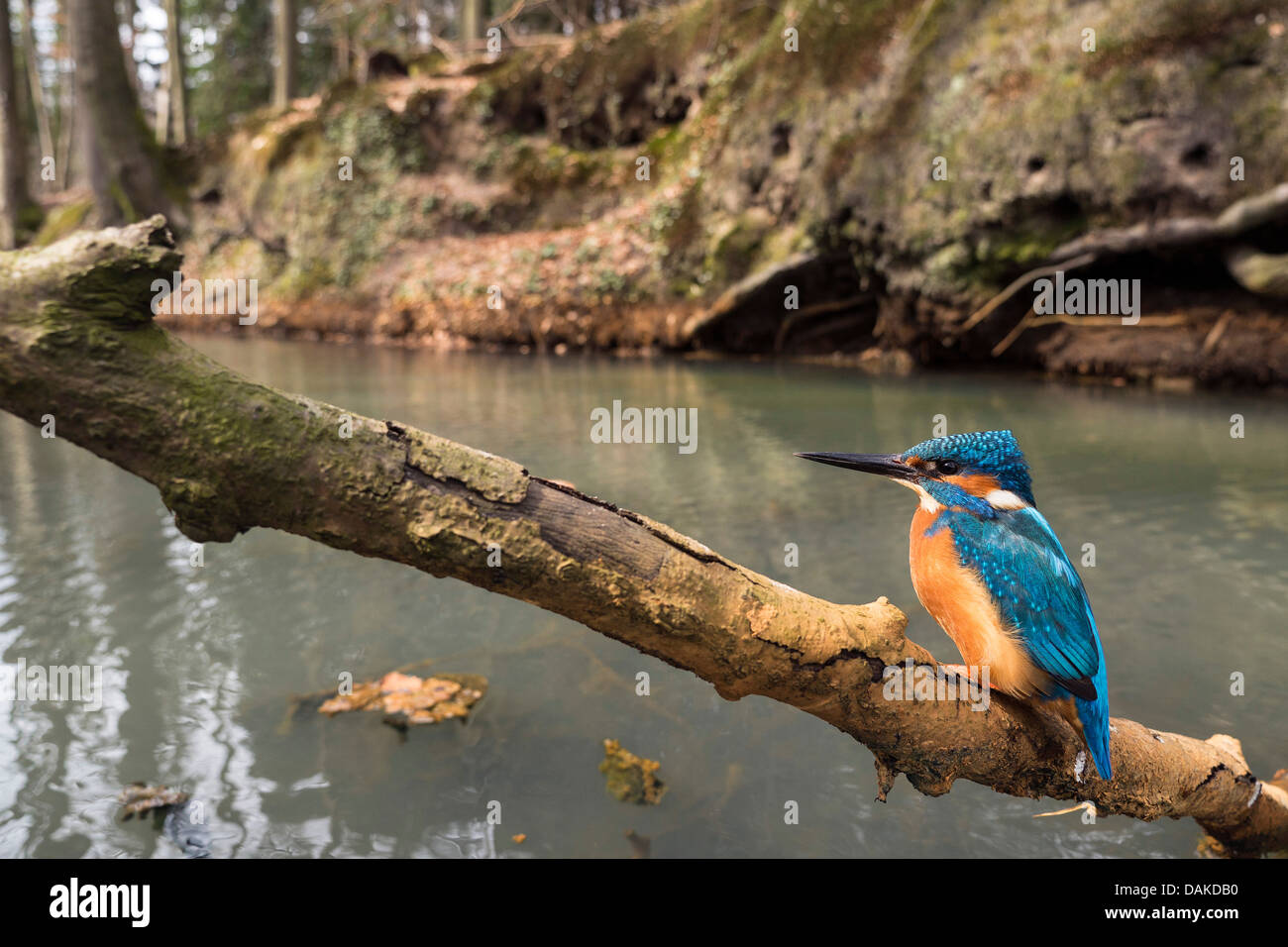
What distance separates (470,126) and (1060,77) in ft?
42.1

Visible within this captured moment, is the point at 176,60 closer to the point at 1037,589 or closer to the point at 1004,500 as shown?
the point at 1004,500

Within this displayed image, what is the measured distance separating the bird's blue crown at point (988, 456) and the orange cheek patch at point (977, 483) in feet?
0.03

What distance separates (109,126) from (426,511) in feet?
63.2

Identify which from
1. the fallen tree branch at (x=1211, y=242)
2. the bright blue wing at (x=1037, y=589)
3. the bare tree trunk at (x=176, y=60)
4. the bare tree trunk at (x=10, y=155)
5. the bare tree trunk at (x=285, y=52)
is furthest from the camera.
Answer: the bare tree trunk at (x=176, y=60)

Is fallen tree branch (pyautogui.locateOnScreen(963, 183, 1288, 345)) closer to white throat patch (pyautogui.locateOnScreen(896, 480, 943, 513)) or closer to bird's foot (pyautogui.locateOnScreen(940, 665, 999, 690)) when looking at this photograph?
white throat patch (pyautogui.locateOnScreen(896, 480, 943, 513))

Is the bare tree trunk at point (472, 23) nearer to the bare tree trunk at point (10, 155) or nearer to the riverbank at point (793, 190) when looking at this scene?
the riverbank at point (793, 190)

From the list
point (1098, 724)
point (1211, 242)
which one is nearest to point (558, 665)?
point (1098, 724)

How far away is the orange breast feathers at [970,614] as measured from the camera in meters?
1.95

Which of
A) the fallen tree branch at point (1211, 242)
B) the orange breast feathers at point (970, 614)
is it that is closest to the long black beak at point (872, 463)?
the orange breast feathers at point (970, 614)

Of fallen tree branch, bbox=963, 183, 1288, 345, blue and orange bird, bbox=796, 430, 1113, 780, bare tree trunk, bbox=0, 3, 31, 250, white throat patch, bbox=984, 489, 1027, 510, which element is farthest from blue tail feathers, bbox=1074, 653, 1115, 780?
bare tree trunk, bbox=0, 3, 31, 250

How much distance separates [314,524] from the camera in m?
1.53

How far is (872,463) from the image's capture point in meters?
2.02

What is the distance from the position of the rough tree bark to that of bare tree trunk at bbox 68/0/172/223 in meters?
17.7

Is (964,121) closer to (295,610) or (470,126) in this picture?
(295,610)
